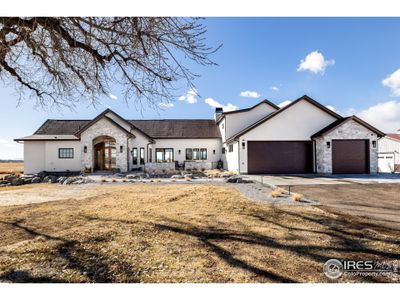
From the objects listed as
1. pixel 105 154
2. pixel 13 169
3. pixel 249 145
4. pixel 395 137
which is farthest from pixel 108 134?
pixel 395 137

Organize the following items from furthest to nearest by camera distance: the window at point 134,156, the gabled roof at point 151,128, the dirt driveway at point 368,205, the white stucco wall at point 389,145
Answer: the white stucco wall at point 389,145
the window at point 134,156
the gabled roof at point 151,128
the dirt driveway at point 368,205

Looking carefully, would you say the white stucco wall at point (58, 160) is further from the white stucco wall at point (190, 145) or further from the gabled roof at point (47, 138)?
the white stucco wall at point (190, 145)

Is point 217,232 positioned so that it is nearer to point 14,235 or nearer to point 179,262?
point 179,262

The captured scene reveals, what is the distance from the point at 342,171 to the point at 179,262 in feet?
57.2

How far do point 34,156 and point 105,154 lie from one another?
5844mm

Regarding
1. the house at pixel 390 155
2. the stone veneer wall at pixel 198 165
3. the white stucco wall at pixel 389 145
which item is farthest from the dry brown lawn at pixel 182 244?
the white stucco wall at pixel 389 145

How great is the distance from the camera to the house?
20469 millimetres

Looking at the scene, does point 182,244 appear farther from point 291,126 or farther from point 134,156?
point 134,156

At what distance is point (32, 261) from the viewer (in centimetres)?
323

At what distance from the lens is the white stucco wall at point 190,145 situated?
2320cm

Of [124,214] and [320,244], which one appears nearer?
[320,244]

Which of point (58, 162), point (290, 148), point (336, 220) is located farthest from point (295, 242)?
point (58, 162)

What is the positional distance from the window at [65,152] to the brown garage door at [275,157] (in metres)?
15.3

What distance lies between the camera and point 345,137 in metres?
16.7
